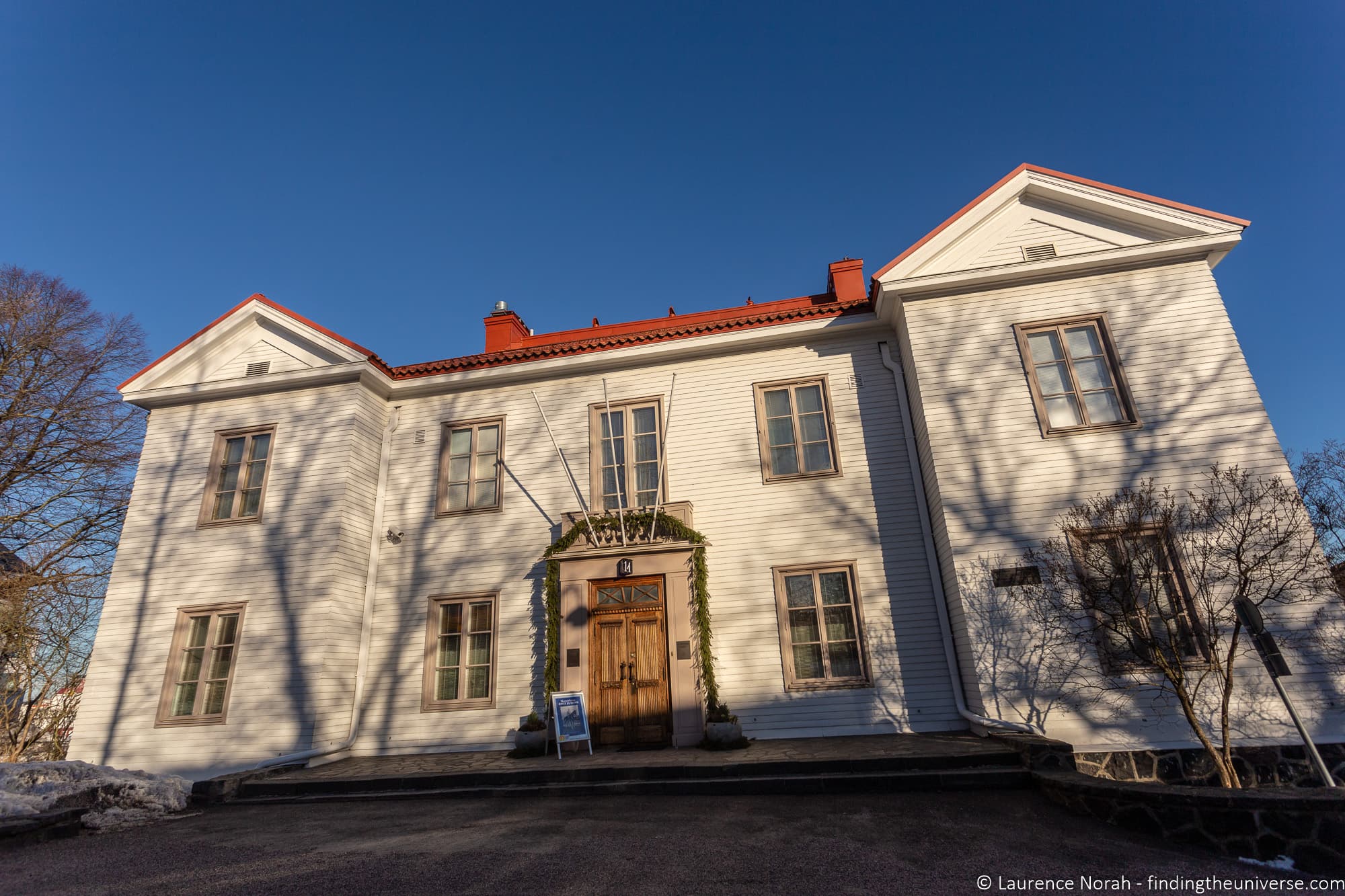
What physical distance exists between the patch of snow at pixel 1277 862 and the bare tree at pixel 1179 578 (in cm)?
281

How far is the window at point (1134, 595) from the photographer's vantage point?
7375 millimetres

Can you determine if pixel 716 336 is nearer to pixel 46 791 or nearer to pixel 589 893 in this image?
pixel 589 893

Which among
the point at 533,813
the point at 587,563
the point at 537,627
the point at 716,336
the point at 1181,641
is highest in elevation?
the point at 716,336

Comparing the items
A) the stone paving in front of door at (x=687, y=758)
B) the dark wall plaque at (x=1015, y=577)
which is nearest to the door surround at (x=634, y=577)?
the stone paving in front of door at (x=687, y=758)

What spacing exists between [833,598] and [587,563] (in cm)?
394

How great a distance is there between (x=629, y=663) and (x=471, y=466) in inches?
186

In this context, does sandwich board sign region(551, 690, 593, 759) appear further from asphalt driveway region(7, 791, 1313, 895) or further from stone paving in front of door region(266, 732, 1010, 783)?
asphalt driveway region(7, 791, 1313, 895)

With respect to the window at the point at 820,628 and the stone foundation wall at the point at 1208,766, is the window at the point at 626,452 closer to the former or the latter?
the window at the point at 820,628

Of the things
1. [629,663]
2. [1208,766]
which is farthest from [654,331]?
[1208,766]

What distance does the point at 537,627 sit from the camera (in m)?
10.6

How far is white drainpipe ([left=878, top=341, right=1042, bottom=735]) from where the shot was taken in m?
8.23

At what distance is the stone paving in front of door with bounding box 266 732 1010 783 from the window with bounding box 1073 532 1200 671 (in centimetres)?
200

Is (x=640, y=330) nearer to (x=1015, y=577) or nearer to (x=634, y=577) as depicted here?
(x=634, y=577)

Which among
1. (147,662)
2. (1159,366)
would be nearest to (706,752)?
(1159,366)
